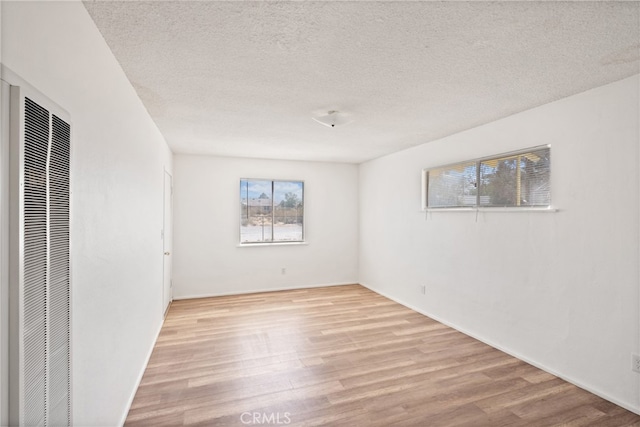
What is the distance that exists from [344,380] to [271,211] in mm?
3639

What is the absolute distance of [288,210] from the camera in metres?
5.93

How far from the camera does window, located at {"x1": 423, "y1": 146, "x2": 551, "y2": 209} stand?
115 inches

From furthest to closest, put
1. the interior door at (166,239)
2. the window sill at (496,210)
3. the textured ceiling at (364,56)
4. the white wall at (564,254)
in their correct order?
the interior door at (166,239) < the window sill at (496,210) < the white wall at (564,254) < the textured ceiling at (364,56)

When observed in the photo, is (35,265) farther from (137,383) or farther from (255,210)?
(255,210)

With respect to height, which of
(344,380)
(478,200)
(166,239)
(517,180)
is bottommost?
(344,380)

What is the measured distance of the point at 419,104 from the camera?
9.35 feet

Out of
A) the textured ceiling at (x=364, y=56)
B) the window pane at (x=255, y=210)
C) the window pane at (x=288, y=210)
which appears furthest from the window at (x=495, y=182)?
the window pane at (x=255, y=210)

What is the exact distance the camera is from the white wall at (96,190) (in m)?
1.12

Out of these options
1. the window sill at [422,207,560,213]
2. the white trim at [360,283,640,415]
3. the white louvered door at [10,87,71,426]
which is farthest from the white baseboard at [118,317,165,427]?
the window sill at [422,207,560,213]

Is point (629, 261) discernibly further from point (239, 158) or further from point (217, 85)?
point (239, 158)

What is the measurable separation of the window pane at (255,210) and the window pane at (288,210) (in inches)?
5.0

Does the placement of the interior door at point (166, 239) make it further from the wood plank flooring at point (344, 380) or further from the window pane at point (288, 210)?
the window pane at point (288, 210)

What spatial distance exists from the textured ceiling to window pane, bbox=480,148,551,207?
0.48 m

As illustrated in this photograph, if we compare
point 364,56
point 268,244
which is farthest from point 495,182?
point 268,244
